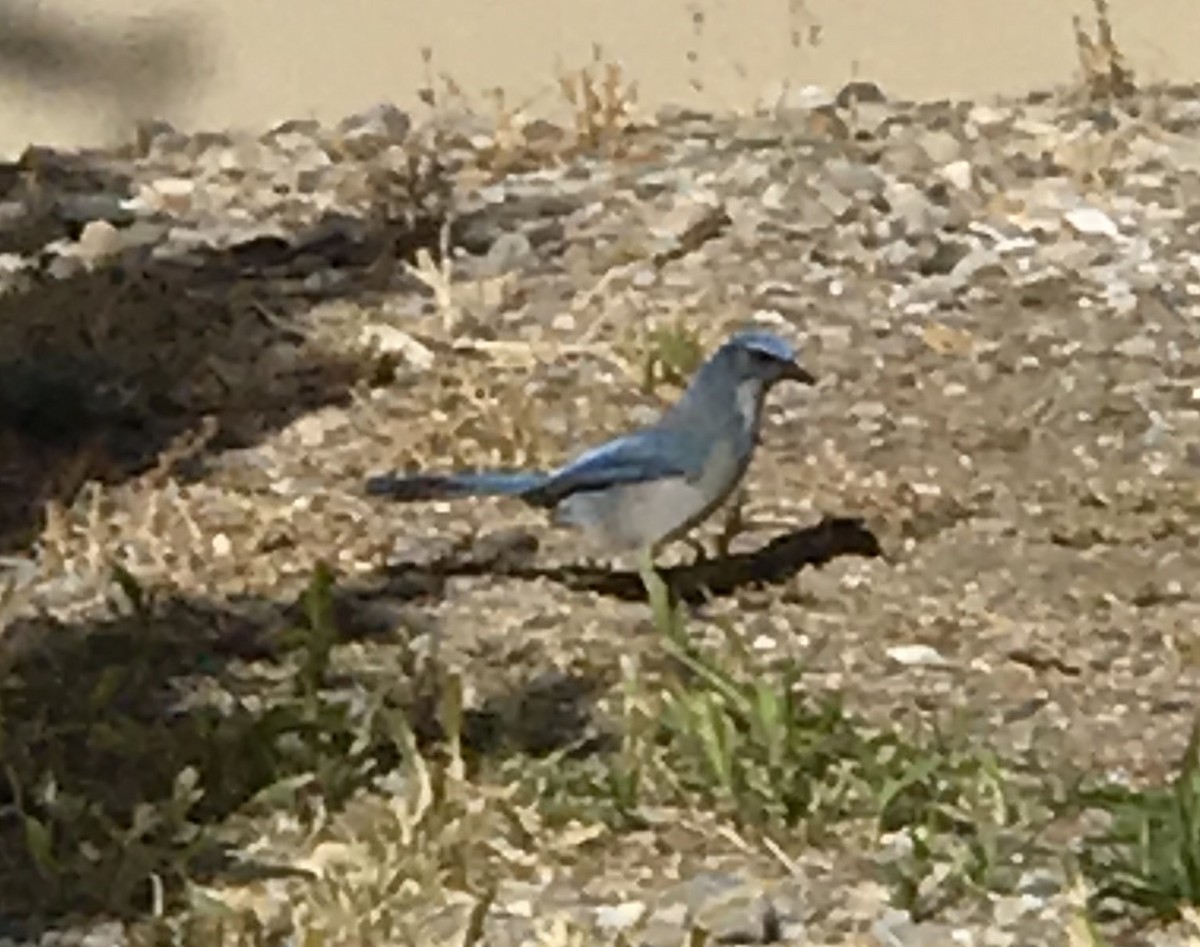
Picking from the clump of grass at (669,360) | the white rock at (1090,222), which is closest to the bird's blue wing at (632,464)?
the clump of grass at (669,360)

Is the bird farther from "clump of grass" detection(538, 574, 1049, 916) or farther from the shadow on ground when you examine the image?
"clump of grass" detection(538, 574, 1049, 916)

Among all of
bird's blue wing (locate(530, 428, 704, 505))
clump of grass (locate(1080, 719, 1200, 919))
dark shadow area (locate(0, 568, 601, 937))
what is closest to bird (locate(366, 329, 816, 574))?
bird's blue wing (locate(530, 428, 704, 505))

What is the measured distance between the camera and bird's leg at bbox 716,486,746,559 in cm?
489

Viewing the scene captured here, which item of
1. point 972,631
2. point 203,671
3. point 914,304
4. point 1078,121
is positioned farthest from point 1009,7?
point 203,671

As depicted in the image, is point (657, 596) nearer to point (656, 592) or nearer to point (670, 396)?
point (656, 592)

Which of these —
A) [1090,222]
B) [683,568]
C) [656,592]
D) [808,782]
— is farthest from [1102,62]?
[808,782]

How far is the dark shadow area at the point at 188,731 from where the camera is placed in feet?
12.3

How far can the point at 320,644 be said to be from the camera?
4.24 m

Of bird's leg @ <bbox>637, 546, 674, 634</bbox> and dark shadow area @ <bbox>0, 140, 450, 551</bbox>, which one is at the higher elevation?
dark shadow area @ <bbox>0, 140, 450, 551</bbox>

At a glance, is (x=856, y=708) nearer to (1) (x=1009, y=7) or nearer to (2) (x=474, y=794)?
(2) (x=474, y=794)

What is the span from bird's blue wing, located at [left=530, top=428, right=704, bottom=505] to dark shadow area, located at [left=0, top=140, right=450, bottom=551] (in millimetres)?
839

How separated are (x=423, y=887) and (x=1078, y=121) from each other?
3.35 m

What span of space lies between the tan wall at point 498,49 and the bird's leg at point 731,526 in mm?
1765

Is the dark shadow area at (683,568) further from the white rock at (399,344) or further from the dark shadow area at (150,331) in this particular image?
the white rock at (399,344)
